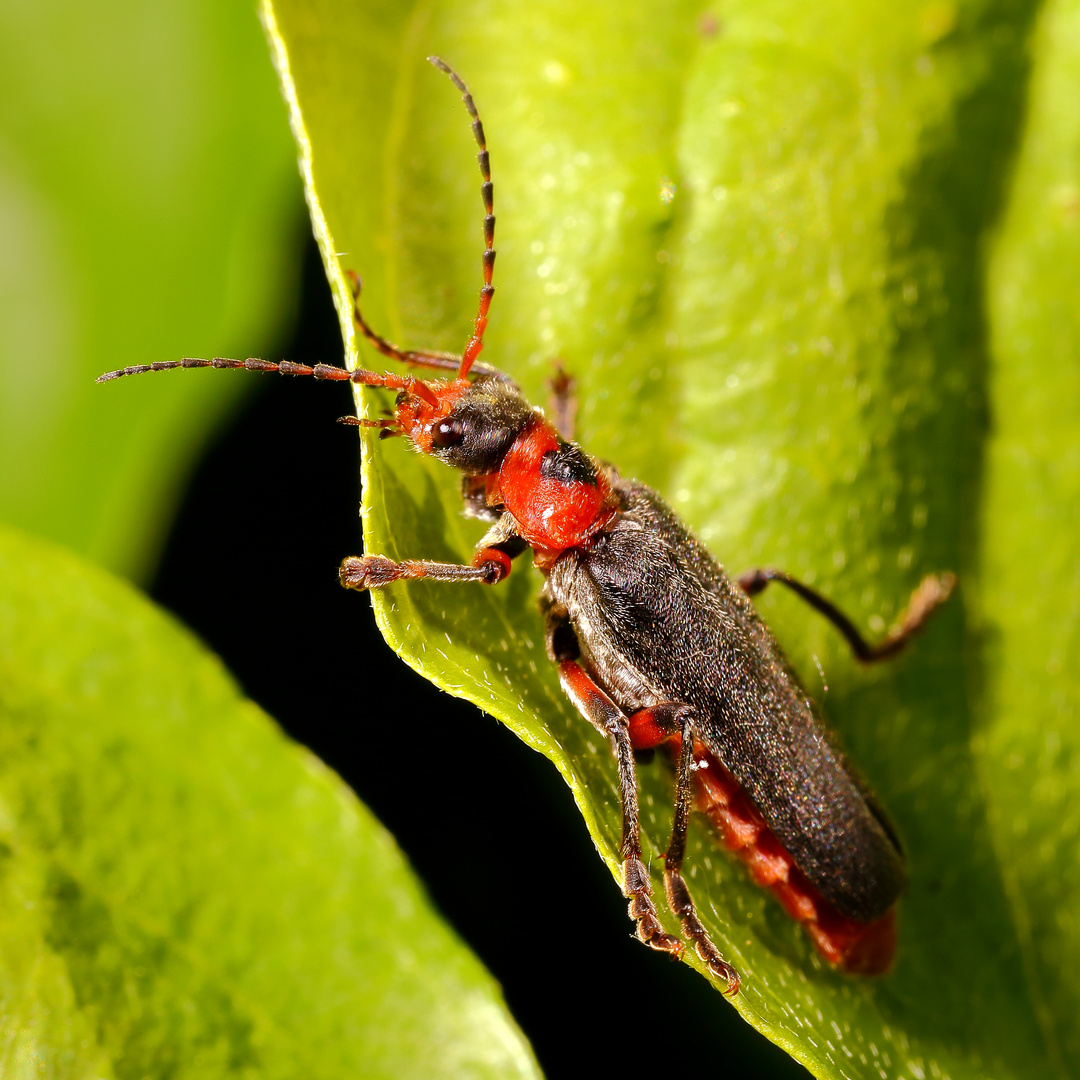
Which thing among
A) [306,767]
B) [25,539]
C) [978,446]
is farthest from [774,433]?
[25,539]

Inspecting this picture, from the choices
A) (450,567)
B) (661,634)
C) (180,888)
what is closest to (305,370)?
(450,567)

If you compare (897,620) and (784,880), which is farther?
(897,620)

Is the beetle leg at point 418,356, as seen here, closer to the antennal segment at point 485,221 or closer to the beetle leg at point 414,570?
the antennal segment at point 485,221

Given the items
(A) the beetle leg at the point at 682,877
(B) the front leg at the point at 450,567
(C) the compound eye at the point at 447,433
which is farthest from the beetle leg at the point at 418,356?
(A) the beetle leg at the point at 682,877

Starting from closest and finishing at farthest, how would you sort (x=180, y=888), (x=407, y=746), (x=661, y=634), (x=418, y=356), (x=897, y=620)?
(x=180, y=888)
(x=418, y=356)
(x=661, y=634)
(x=897, y=620)
(x=407, y=746)

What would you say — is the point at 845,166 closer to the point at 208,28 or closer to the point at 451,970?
the point at 208,28

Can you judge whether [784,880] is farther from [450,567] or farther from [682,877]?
[450,567]
